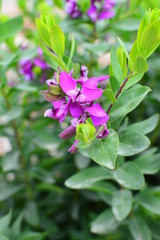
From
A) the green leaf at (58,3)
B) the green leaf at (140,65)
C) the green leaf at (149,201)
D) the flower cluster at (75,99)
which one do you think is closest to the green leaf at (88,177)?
the green leaf at (149,201)

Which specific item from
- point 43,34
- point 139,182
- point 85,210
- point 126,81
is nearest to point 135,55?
point 126,81

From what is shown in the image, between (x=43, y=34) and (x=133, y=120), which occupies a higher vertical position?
(x=43, y=34)

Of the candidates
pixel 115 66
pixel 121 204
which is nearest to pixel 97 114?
pixel 115 66

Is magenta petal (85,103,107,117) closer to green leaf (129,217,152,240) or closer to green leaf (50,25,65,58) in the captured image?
green leaf (50,25,65,58)

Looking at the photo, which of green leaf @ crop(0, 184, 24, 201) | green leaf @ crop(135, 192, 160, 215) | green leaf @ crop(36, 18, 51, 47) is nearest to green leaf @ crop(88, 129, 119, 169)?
green leaf @ crop(36, 18, 51, 47)

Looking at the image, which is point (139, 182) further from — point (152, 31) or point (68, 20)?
point (68, 20)

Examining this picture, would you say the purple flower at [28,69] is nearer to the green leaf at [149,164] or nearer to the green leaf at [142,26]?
the green leaf at [149,164]
